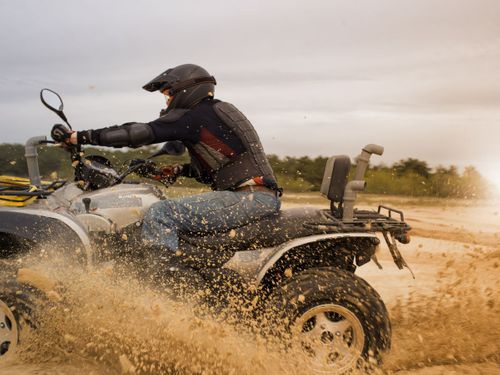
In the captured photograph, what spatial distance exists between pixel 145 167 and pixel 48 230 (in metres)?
1.00

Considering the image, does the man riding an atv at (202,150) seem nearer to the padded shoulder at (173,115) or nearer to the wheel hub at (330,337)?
the padded shoulder at (173,115)

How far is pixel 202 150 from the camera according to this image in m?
4.85

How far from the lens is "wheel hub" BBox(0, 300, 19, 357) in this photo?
448 cm

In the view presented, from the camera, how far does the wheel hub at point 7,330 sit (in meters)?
4.48

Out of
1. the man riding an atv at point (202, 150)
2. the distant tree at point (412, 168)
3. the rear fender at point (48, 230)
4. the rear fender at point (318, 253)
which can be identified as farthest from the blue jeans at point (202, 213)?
the distant tree at point (412, 168)

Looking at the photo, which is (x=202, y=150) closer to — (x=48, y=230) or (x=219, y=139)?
(x=219, y=139)

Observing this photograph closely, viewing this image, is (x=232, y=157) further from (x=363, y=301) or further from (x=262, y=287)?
(x=363, y=301)

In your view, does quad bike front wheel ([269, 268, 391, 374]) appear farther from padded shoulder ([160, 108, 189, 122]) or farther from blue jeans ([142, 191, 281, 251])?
padded shoulder ([160, 108, 189, 122])

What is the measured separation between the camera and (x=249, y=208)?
465 centimetres

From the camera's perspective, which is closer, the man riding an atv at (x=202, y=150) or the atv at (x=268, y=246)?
the atv at (x=268, y=246)

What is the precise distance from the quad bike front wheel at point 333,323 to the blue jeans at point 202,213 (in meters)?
0.59

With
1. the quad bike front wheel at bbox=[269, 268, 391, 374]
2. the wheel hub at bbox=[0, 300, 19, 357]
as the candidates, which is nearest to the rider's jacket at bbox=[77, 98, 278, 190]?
the quad bike front wheel at bbox=[269, 268, 391, 374]

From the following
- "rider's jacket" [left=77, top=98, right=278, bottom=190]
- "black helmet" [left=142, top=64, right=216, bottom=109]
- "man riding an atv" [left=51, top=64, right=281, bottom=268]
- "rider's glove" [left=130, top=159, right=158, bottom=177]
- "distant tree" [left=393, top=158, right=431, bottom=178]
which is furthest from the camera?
"distant tree" [left=393, top=158, right=431, bottom=178]

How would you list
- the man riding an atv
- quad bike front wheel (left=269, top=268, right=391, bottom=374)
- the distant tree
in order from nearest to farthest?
1. quad bike front wheel (left=269, top=268, right=391, bottom=374)
2. the man riding an atv
3. the distant tree
